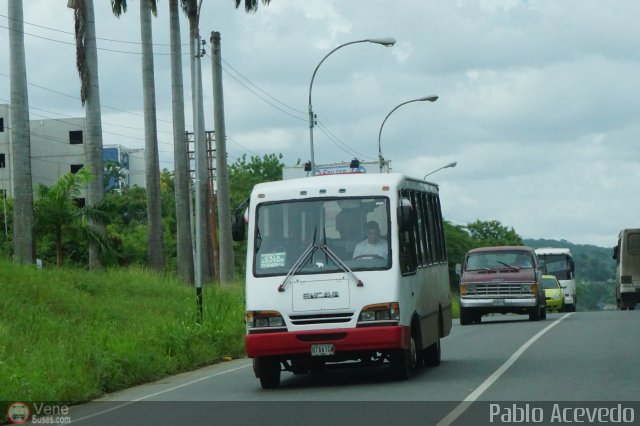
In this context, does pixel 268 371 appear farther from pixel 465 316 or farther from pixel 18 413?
pixel 465 316

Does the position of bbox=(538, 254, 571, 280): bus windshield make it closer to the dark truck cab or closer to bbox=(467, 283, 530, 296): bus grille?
the dark truck cab

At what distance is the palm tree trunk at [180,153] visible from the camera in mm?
41188

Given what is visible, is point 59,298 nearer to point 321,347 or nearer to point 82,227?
point 82,227

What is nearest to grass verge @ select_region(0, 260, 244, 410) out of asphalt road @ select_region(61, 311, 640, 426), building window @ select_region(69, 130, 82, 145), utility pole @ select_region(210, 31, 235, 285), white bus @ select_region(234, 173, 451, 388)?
asphalt road @ select_region(61, 311, 640, 426)

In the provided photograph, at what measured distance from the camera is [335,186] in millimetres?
17891

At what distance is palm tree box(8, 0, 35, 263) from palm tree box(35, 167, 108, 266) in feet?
5.15

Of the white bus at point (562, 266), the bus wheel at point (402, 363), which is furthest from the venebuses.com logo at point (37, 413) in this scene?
the white bus at point (562, 266)

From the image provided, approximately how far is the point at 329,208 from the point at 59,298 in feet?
37.7

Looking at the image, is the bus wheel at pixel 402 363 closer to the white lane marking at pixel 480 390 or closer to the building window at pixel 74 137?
the white lane marking at pixel 480 390

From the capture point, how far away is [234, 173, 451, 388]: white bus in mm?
16922

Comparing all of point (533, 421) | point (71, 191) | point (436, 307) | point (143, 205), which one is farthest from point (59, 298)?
point (143, 205)

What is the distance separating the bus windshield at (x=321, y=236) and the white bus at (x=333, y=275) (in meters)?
0.01

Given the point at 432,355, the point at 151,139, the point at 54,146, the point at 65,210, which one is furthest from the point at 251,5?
the point at 54,146

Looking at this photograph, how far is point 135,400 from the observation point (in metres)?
16.6
